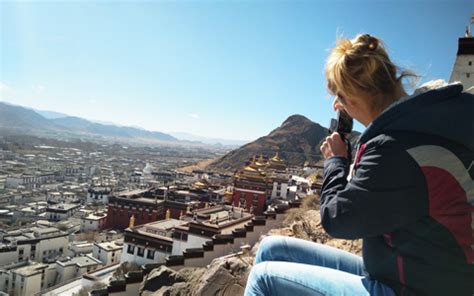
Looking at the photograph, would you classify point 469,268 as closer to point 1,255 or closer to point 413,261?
point 413,261

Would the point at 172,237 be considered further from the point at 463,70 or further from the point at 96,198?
the point at 96,198

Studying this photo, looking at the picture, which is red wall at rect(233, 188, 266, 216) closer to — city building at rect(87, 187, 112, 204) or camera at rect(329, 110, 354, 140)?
camera at rect(329, 110, 354, 140)

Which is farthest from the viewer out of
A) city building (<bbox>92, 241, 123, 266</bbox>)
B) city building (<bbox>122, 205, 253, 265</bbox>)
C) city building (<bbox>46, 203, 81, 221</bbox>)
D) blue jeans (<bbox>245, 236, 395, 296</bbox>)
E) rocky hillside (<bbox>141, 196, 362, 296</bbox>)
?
city building (<bbox>46, 203, 81, 221</bbox>)

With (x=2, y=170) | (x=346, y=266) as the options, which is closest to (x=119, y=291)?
(x=346, y=266)

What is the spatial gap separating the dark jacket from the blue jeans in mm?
186

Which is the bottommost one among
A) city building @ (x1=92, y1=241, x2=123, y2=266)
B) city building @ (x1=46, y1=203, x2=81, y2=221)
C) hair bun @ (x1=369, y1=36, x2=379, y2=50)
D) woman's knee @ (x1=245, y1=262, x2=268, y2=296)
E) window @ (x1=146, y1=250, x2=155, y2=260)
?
city building @ (x1=46, y1=203, x2=81, y2=221)

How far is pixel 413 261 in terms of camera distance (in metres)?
1.11

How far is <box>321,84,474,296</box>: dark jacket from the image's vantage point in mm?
1072

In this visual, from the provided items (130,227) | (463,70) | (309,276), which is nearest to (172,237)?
(130,227)

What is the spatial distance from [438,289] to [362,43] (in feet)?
3.06

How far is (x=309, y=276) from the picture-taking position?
4.50 feet

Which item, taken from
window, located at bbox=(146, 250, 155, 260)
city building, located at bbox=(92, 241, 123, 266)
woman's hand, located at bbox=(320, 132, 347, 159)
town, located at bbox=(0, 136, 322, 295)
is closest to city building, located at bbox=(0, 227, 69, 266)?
town, located at bbox=(0, 136, 322, 295)

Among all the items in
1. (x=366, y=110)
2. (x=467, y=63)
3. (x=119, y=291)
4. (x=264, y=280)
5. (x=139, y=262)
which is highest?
(x=467, y=63)

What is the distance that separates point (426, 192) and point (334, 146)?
0.48m
